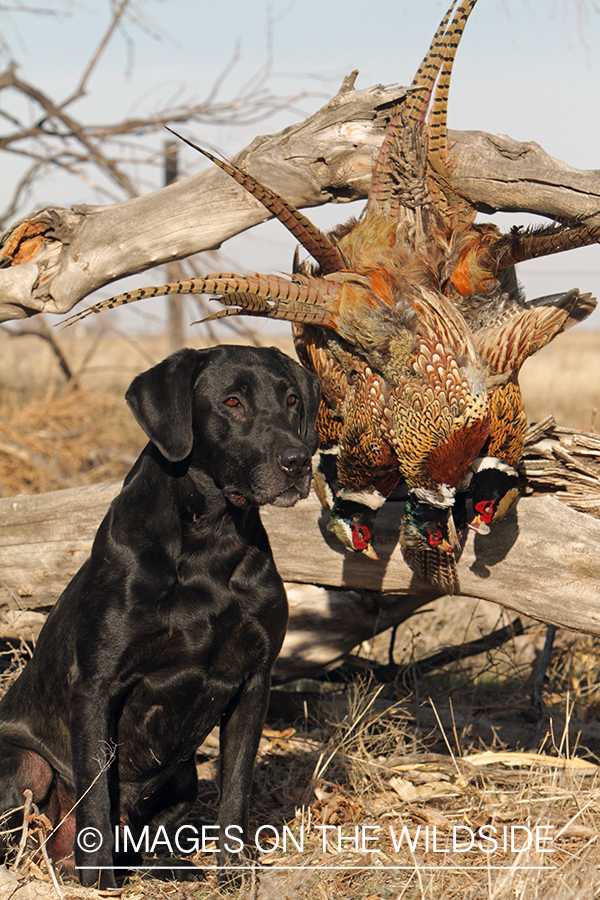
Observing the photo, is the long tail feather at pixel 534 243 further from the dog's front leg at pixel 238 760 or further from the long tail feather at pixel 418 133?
the dog's front leg at pixel 238 760

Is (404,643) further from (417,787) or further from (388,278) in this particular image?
(388,278)

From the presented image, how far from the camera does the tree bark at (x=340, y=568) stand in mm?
3809

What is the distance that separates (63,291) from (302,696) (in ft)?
8.46

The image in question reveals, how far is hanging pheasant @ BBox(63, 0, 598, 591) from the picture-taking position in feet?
10.4

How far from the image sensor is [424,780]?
4.04m

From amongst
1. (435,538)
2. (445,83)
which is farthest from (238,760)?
(445,83)

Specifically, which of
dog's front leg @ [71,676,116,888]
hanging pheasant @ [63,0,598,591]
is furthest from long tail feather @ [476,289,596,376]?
dog's front leg @ [71,676,116,888]

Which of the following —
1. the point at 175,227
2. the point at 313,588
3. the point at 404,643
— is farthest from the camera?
the point at 404,643

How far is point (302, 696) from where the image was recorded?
491 cm

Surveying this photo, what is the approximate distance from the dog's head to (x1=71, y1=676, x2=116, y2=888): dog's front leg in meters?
0.86

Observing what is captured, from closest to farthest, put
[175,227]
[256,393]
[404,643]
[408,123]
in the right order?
[256,393] < [408,123] < [175,227] < [404,643]

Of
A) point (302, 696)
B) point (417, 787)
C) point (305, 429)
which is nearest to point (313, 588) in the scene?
point (302, 696)

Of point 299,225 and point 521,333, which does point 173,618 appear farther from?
point 521,333

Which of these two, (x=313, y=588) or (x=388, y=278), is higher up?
(x=388, y=278)
